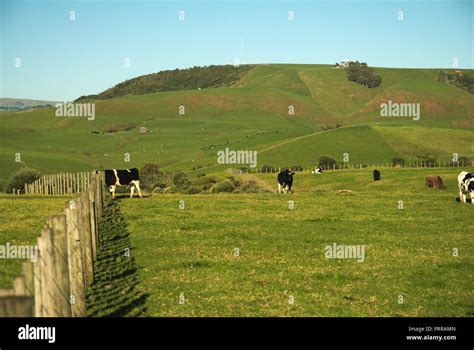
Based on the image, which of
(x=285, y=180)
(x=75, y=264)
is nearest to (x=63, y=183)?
(x=285, y=180)

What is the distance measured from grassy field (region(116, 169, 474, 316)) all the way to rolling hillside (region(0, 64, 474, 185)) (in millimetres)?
54626

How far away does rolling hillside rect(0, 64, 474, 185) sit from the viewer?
108750mm

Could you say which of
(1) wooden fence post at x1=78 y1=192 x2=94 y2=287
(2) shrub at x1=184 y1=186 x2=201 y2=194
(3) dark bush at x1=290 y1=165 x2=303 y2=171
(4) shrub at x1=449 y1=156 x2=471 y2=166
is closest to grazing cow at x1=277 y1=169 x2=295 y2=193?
(2) shrub at x1=184 y1=186 x2=201 y2=194

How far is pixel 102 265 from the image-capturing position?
1709 cm

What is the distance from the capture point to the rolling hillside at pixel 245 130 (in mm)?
108750

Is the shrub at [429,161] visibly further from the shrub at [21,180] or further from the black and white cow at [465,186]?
the black and white cow at [465,186]

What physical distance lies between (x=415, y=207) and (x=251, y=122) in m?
140

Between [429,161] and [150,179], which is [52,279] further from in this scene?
[429,161]

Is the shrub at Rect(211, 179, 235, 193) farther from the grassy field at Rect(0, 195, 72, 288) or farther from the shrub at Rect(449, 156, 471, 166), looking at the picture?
the shrub at Rect(449, 156, 471, 166)

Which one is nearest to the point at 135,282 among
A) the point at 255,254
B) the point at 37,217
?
the point at 255,254

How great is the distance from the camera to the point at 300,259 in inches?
719

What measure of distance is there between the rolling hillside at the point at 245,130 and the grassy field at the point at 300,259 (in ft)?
179
